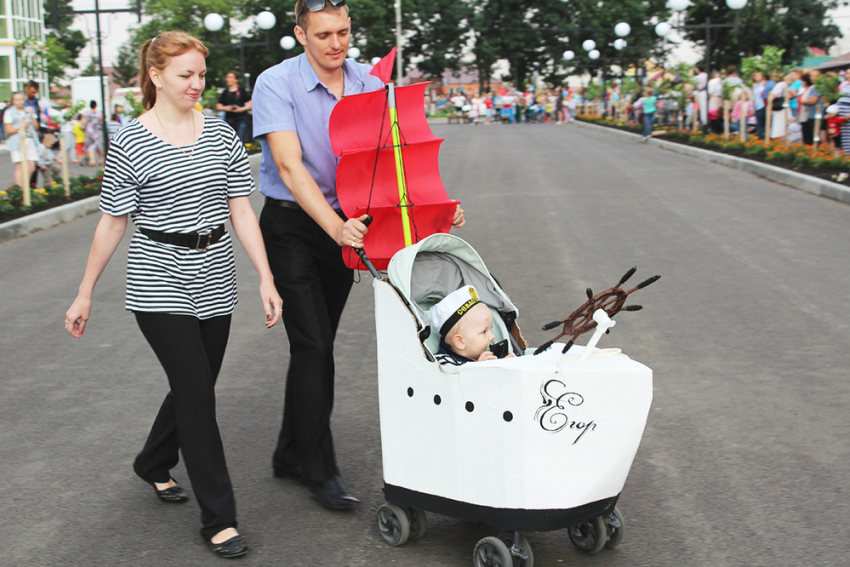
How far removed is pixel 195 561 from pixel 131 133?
1.65m

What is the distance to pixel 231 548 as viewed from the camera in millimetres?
3381

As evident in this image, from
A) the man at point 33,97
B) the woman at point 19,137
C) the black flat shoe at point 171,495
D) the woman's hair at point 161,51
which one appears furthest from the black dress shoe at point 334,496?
the man at point 33,97

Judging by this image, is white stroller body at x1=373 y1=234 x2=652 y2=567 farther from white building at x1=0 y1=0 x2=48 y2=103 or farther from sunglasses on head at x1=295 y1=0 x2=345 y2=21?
white building at x1=0 y1=0 x2=48 y2=103

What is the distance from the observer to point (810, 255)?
9250 mm

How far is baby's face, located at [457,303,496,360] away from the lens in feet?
11.1

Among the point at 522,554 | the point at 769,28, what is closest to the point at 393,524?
the point at 522,554

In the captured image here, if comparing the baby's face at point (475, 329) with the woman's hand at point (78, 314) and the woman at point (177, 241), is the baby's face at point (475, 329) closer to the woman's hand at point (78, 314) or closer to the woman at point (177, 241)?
the woman at point (177, 241)

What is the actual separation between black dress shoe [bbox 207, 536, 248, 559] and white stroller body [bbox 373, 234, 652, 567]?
537 mm

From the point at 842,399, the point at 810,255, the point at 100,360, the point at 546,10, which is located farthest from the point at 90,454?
the point at 546,10

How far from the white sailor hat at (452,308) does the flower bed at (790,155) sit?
1199 cm

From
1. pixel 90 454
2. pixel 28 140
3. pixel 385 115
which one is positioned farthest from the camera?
pixel 28 140

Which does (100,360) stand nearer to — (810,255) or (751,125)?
(810,255)

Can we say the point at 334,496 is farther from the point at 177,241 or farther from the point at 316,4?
the point at 316,4

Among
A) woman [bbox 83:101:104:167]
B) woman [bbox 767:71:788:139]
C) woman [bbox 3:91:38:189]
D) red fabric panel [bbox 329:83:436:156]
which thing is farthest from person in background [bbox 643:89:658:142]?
red fabric panel [bbox 329:83:436:156]
